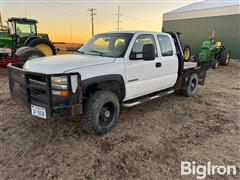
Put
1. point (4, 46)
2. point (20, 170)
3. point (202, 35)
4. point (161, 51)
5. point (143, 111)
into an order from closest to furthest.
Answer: point (20, 170) → point (161, 51) → point (143, 111) → point (4, 46) → point (202, 35)

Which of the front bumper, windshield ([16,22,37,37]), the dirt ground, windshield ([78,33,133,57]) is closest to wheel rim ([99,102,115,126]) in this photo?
the dirt ground

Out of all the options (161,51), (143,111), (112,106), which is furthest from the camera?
(143,111)

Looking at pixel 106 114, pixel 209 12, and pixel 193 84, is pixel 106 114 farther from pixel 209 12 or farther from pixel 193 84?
pixel 209 12

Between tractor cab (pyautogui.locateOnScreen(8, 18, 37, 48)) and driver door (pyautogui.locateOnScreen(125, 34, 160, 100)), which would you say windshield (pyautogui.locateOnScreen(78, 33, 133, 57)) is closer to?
driver door (pyautogui.locateOnScreen(125, 34, 160, 100))

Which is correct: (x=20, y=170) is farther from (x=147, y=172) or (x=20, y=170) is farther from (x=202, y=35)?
(x=202, y=35)

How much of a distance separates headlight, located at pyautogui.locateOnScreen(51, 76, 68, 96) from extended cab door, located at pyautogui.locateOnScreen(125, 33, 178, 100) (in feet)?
4.21

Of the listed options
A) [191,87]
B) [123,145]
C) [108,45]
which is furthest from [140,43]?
[191,87]

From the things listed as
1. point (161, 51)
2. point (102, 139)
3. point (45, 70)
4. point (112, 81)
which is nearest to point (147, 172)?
point (102, 139)

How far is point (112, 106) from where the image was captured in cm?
356

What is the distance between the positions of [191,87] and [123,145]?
3881 millimetres

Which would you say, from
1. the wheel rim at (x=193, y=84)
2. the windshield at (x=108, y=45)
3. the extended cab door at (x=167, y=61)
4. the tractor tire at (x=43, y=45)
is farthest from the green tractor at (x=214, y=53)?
the windshield at (x=108, y=45)

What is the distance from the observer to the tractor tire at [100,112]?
3135mm

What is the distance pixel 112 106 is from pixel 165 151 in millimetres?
1233

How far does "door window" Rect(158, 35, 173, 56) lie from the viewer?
4.47m
